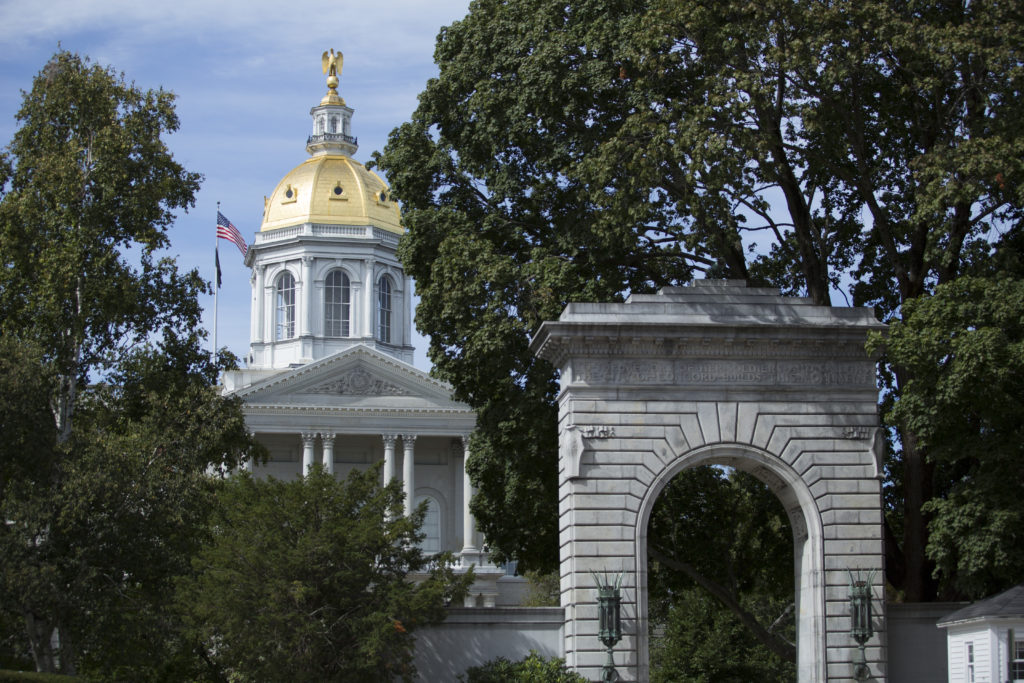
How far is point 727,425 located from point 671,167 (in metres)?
6.04

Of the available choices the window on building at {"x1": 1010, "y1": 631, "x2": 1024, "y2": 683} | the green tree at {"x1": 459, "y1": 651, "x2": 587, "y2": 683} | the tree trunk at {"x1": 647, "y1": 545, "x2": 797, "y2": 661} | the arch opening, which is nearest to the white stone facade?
the tree trunk at {"x1": 647, "y1": 545, "x2": 797, "y2": 661}

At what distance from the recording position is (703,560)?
36594 mm

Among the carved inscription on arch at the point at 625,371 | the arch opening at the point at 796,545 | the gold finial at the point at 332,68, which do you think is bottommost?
the arch opening at the point at 796,545

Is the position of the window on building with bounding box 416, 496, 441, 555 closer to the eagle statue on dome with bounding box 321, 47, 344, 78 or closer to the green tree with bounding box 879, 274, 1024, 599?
Result: the eagle statue on dome with bounding box 321, 47, 344, 78

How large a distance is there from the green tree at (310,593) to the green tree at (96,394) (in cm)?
296

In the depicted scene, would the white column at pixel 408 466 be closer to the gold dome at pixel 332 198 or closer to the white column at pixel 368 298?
the white column at pixel 368 298

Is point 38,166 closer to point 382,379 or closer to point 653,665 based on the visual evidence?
point 653,665

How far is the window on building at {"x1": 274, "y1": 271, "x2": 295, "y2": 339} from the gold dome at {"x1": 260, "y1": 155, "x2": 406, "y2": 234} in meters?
3.21

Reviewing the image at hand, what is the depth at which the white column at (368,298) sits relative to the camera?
279 ft

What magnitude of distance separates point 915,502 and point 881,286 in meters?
5.69

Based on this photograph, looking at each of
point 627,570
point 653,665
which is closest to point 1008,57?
point 627,570

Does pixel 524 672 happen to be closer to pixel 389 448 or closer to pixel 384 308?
pixel 389 448

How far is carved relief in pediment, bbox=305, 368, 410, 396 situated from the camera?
75625 millimetres

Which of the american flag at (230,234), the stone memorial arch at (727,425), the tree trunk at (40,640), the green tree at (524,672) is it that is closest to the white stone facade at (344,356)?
the american flag at (230,234)
